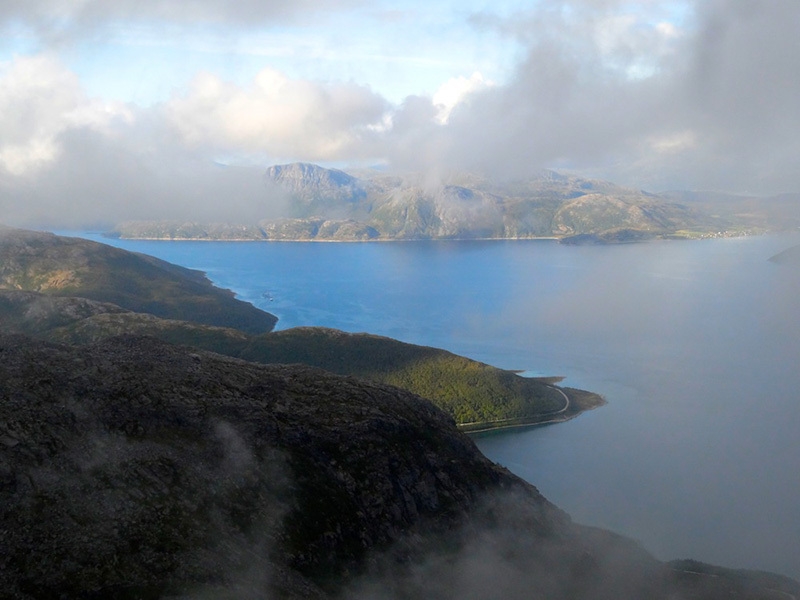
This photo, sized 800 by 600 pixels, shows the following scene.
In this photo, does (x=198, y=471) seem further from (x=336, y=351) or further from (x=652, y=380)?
(x=652, y=380)

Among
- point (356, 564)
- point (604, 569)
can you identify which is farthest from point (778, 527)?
point (356, 564)

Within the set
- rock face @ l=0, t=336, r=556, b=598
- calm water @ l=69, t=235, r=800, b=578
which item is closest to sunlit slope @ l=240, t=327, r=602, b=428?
calm water @ l=69, t=235, r=800, b=578

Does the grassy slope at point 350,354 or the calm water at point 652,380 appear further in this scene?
the grassy slope at point 350,354

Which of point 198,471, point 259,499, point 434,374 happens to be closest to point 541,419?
point 434,374

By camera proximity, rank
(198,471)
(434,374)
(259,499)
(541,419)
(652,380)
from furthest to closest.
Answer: (652,380) → (434,374) → (541,419) → (259,499) → (198,471)

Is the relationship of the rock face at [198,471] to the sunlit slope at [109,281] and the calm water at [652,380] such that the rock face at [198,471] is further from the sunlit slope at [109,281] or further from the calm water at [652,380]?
the sunlit slope at [109,281]

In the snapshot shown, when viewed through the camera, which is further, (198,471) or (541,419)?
(541,419)

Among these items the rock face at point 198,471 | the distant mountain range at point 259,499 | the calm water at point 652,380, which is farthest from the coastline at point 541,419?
the rock face at point 198,471

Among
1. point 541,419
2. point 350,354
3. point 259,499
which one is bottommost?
point 541,419
